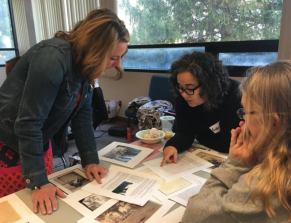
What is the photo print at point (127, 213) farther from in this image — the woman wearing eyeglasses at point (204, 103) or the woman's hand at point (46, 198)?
the woman wearing eyeglasses at point (204, 103)

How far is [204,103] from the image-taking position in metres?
1.36

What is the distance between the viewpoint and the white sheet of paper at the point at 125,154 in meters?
1.18

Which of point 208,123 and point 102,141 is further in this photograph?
point 102,141

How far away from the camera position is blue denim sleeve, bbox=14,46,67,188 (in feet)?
2.68

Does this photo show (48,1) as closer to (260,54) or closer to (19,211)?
→ (260,54)

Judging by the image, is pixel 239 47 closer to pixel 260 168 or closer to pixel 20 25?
pixel 260 168

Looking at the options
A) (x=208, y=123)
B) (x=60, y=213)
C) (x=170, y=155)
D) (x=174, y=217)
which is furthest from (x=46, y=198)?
Result: (x=208, y=123)

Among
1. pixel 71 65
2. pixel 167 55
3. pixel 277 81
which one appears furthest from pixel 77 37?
pixel 167 55

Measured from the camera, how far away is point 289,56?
229 centimetres

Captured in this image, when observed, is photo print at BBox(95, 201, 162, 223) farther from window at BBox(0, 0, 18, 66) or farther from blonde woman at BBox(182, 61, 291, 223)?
window at BBox(0, 0, 18, 66)

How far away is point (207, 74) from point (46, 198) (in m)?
1.01

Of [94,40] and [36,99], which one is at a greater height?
[94,40]

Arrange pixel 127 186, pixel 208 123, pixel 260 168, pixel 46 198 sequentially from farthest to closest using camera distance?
pixel 208 123
pixel 127 186
pixel 46 198
pixel 260 168

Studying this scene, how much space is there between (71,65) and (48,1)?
4787mm
